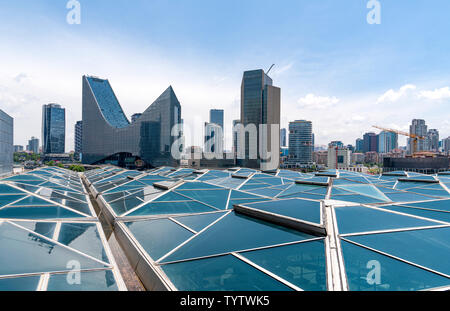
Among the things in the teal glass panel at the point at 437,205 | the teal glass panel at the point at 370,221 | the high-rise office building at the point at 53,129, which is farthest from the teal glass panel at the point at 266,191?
the high-rise office building at the point at 53,129

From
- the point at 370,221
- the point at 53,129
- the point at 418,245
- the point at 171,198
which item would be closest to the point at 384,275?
the point at 418,245

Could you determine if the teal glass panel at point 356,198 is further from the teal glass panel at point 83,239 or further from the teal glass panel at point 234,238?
the teal glass panel at point 83,239

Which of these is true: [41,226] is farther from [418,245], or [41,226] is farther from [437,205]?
[437,205]

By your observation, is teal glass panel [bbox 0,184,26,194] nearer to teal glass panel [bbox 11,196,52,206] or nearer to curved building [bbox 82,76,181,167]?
teal glass panel [bbox 11,196,52,206]

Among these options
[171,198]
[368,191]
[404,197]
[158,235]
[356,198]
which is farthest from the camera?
[368,191]

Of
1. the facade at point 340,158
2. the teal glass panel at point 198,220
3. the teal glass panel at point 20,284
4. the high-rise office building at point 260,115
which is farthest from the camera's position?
the facade at point 340,158

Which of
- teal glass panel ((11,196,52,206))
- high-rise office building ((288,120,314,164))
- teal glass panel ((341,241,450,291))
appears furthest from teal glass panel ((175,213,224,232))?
high-rise office building ((288,120,314,164))
